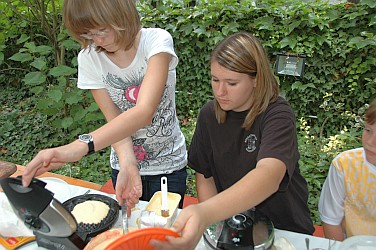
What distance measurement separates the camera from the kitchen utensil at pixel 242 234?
1.00 metres

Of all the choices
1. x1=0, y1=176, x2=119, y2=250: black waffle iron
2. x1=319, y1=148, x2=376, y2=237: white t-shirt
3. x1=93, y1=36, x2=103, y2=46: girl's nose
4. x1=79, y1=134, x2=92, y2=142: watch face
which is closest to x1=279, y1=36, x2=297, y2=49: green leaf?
x1=319, y1=148, x2=376, y2=237: white t-shirt

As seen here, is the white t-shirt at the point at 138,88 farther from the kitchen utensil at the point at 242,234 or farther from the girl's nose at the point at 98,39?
the kitchen utensil at the point at 242,234

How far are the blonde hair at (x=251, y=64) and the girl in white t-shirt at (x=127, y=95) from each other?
231 mm

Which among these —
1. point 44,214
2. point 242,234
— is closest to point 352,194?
point 242,234

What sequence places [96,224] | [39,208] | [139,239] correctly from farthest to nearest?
[96,224] → [39,208] → [139,239]

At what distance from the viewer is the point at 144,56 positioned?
4.69 ft

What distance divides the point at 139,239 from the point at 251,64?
2.76ft

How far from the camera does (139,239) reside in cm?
70

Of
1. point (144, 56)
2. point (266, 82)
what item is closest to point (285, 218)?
point (266, 82)

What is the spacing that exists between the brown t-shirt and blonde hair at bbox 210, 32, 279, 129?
0.03m

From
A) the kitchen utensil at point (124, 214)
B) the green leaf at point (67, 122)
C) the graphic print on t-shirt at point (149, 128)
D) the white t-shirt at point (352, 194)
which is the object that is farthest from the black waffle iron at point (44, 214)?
the green leaf at point (67, 122)

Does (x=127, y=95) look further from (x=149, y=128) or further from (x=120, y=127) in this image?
(x=120, y=127)

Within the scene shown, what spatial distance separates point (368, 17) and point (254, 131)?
8.10 feet

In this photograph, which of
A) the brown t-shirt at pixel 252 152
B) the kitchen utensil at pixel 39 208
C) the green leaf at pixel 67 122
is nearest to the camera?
the kitchen utensil at pixel 39 208
